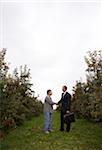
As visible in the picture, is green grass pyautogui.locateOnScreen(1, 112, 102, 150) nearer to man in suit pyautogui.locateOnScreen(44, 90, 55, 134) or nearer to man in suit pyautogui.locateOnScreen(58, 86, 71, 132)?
man in suit pyautogui.locateOnScreen(44, 90, 55, 134)

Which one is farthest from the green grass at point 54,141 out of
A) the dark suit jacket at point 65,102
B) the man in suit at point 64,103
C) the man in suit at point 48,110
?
the dark suit jacket at point 65,102

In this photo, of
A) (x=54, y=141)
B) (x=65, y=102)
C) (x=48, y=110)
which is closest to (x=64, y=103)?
(x=65, y=102)

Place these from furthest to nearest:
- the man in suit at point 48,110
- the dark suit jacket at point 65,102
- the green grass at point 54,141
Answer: the dark suit jacket at point 65,102 → the man in suit at point 48,110 → the green grass at point 54,141

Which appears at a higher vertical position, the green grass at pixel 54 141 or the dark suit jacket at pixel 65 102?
the dark suit jacket at pixel 65 102

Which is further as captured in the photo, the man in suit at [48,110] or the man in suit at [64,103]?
the man in suit at [64,103]

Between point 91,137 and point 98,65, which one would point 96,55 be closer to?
point 98,65

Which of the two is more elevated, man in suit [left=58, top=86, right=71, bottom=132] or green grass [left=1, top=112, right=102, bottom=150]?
man in suit [left=58, top=86, right=71, bottom=132]

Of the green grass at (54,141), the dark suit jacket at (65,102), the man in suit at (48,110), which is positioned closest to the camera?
the green grass at (54,141)

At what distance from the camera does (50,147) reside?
733 inches

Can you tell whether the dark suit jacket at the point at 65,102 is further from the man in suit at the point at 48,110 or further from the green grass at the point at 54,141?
the green grass at the point at 54,141

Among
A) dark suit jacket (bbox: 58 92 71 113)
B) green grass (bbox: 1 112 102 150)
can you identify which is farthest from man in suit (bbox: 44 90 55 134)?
dark suit jacket (bbox: 58 92 71 113)

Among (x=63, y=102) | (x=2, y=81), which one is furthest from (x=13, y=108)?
(x=63, y=102)

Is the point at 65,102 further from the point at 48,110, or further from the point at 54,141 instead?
the point at 54,141

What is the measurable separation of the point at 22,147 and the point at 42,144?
1065 mm
